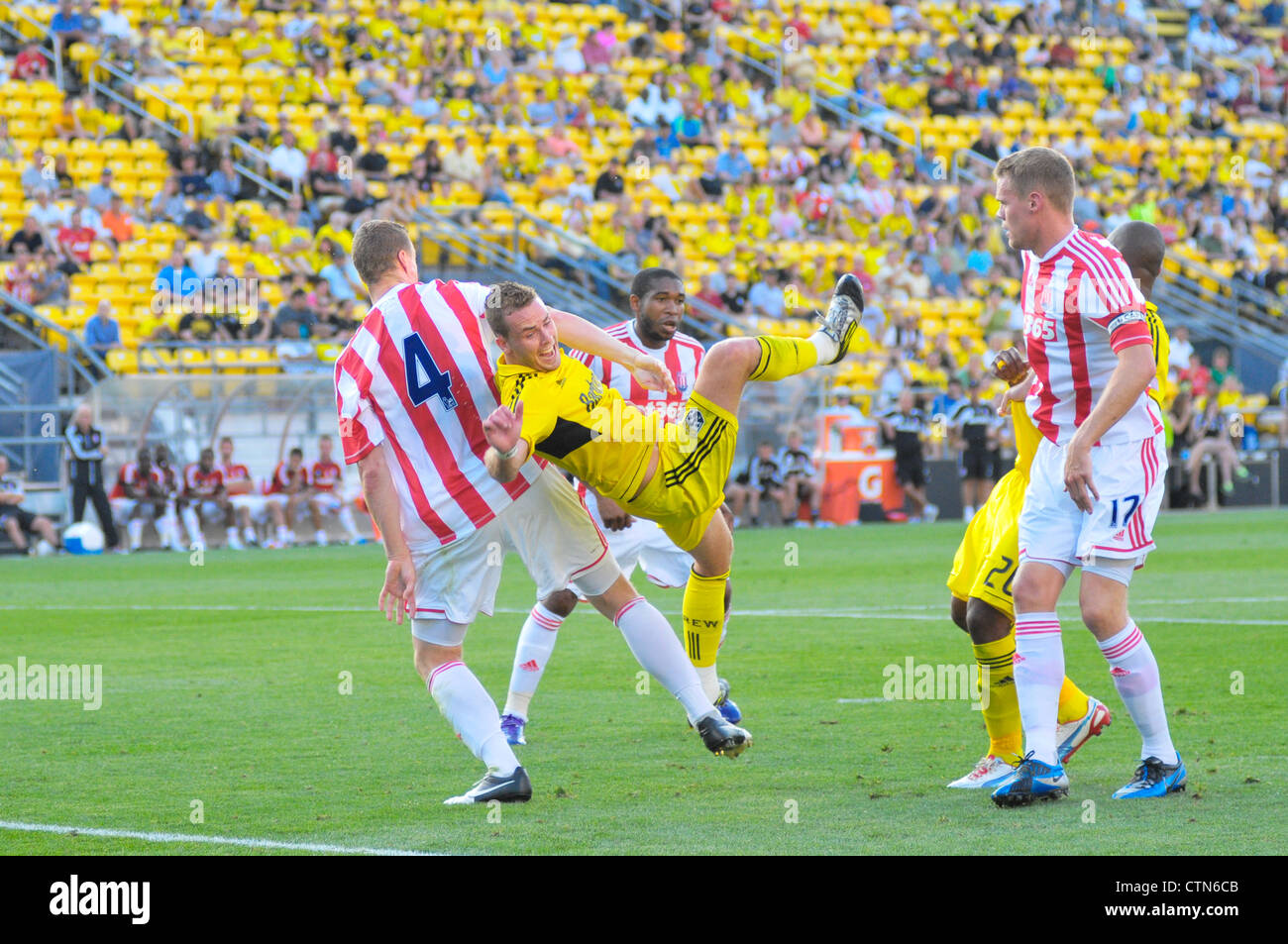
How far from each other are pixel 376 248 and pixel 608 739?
2230 millimetres

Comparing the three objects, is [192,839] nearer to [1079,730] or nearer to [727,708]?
[727,708]

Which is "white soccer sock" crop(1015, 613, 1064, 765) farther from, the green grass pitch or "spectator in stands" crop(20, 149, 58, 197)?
"spectator in stands" crop(20, 149, 58, 197)

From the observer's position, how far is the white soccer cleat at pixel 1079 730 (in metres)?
6.23

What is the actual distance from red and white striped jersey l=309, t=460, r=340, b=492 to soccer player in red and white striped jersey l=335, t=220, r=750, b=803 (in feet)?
46.0

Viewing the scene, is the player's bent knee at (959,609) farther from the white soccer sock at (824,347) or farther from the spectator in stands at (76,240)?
the spectator in stands at (76,240)

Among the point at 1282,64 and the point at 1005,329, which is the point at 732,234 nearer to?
the point at 1005,329

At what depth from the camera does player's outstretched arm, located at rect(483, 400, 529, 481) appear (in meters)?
5.57

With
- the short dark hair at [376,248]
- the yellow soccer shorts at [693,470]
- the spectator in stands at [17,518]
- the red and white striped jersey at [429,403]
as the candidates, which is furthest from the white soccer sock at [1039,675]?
the spectator in stands at [17,518]

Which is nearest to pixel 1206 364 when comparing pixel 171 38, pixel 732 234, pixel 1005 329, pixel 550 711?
pixel 1005 329

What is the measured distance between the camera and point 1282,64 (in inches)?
1319

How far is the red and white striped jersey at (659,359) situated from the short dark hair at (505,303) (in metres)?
2.08

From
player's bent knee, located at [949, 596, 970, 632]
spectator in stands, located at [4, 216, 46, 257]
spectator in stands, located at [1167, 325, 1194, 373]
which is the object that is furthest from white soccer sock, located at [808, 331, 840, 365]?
spectator in stands, located at [1167, 325, 1194, 373]

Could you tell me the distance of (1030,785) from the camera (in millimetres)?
5543

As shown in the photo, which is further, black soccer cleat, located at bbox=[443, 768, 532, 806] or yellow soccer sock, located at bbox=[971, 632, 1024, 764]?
yellow soccer sock, located at bbox=[971, 632, 1024, 764]
